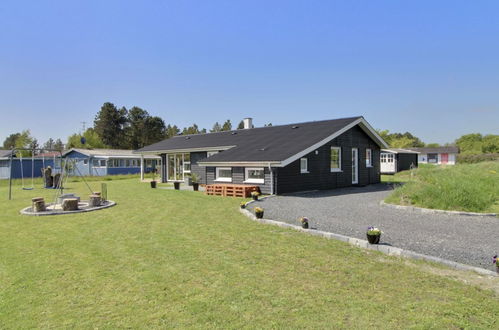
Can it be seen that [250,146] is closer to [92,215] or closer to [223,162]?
[223,162]

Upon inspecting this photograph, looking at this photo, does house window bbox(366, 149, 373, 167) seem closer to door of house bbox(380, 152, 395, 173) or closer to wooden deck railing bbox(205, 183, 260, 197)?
wooden deck railing bbox(205, 183, 260, 197)

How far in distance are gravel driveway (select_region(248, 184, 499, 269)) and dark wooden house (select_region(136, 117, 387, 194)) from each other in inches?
128

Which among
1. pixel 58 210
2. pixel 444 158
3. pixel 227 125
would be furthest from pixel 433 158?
pixel 58 210

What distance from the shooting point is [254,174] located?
634 inches

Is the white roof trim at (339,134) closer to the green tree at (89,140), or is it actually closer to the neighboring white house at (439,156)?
the neighboring white house at (439,156)

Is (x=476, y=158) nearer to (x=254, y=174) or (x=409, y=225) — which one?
(x=254, y=174)

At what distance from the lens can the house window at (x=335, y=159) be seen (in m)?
18.0

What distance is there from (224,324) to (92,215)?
8272 millimetres

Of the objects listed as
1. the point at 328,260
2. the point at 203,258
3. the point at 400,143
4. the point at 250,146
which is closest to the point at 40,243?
the point at 203,258

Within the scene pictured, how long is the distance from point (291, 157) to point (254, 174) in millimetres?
2493

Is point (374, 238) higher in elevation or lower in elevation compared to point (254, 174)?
lower

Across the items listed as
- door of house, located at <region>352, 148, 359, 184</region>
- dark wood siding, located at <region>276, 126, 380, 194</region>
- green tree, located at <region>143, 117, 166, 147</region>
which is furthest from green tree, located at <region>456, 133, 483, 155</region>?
door of house, located at <region>352, 148, 359, 184</region>

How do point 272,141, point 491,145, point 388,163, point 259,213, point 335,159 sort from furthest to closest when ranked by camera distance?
point 491,145 < point 388,163 < point 272,141 < point 335,159 < point 259,213

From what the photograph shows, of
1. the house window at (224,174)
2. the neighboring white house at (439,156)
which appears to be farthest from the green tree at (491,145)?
the house window at (224,174)
